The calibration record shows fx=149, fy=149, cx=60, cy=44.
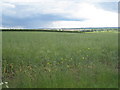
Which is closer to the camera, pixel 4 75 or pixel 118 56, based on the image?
pixel 4 75

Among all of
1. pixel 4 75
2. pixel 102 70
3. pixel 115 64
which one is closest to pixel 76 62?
pixel 102 70

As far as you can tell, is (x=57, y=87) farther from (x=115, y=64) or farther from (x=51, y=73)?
(x=115, y=64)

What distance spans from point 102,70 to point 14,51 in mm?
4078

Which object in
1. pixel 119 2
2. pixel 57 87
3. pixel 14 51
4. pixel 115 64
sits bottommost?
pixel 57 87

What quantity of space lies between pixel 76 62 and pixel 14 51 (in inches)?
119

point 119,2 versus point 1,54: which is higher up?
point 119,2

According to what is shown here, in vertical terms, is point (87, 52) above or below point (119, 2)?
below

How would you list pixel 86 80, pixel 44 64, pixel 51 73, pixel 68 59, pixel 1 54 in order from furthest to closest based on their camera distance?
pixel 1 54
pixel 68 59
pixel 44 64
pixel 51 73
pixel 86 80

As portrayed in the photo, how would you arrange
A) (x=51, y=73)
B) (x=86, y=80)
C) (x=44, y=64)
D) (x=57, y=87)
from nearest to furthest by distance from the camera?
(x=57, y=87), (x=86, y=80), (x=51, y=73), (x=44, y=64)

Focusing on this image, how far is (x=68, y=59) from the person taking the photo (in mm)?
6199

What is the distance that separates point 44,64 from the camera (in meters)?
5.78

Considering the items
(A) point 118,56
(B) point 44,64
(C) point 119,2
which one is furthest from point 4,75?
(C) point 119,2

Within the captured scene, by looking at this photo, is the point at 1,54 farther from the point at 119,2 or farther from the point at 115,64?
the point at 119,2

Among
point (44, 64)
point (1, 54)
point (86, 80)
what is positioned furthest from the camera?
point (1, 54)
